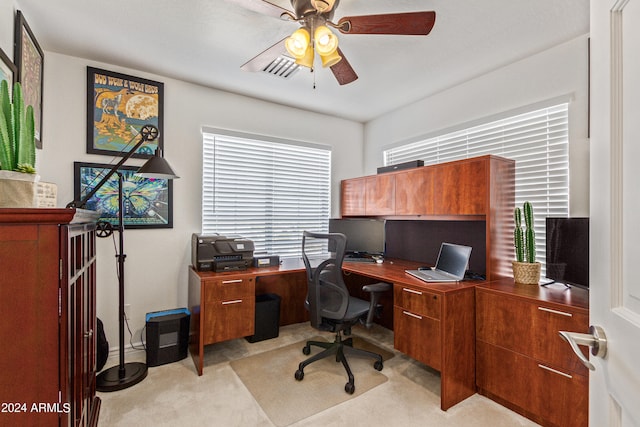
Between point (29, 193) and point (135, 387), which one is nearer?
point (29, 193)

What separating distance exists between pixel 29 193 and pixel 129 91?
223 centimetres

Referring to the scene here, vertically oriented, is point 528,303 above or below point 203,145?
below

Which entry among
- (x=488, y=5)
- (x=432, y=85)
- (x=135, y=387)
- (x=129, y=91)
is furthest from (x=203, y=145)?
(x=488, y=5)

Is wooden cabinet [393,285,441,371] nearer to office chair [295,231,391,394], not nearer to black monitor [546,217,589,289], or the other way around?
office chair [295,231,391,394]

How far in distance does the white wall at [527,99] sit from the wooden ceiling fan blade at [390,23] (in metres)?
1.45

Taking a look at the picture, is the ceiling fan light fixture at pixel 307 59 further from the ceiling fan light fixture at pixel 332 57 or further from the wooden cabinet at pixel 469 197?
the wooden cabinet at pixel 469 197

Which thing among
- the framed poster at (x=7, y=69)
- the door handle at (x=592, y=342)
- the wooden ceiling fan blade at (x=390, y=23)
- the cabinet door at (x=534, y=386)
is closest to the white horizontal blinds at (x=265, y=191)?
the framed poster at (x=7, y=69)

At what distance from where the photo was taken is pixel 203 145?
10.5 feet

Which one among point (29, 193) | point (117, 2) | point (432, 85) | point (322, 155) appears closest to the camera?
point (29, 193)

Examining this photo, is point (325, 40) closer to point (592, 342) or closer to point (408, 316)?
point (592, 342)

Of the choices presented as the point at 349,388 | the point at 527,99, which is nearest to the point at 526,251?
the point at 527,99

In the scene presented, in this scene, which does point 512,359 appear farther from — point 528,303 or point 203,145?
point 203,145

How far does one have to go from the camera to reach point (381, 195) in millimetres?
3408

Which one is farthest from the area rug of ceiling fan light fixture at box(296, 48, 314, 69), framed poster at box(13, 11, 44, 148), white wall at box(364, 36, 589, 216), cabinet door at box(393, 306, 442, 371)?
framed poster at box(13, 11, 44, 148)
